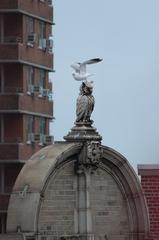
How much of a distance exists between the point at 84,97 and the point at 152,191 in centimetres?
265

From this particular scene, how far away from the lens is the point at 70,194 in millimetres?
36656

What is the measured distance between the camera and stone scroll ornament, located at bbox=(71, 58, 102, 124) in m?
37.0

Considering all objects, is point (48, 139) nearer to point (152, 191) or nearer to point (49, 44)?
point (49, 44)

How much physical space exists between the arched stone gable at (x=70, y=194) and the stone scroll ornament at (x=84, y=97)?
691 mm

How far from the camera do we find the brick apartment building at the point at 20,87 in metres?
70.8

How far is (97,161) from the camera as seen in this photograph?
122 feet

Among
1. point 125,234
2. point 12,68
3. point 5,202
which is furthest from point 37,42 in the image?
point 125,234

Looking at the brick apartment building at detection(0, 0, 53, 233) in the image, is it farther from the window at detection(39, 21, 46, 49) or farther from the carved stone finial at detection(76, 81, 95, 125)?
the carved stone finial at detection(76, 81, 95, 125)

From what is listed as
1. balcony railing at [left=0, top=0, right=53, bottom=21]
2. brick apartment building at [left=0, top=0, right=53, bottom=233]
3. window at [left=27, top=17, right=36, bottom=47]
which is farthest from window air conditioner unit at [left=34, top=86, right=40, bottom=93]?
balcony railing at [left=0, top=0, right=53, bottom=21]

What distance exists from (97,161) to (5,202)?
32.7 m

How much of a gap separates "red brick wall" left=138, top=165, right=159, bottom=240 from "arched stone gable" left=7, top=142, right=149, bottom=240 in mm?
201

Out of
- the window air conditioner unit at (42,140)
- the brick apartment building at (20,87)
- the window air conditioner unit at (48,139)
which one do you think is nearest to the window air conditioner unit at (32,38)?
the brick apartment building at (20,87)

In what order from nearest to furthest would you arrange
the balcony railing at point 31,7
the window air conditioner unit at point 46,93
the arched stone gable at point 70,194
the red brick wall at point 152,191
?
the arched stone gable at point 70,194 < the red brick wall at point 152,191 < the balcony railing at point 31,7 < the window air conditioner unit at point 46,93

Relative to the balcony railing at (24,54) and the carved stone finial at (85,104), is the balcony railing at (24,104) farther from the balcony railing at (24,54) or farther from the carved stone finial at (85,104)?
the carved stone finial at (85,104)
